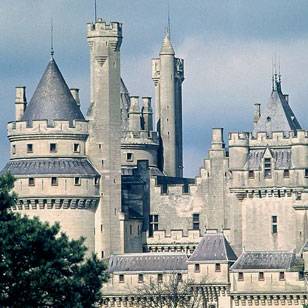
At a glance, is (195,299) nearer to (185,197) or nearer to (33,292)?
(185,197)

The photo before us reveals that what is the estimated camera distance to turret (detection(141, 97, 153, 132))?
144m

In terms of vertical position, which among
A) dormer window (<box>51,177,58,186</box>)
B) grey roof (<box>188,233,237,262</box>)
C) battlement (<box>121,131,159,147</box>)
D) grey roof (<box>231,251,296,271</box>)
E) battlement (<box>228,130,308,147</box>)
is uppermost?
battlement (<box>121,131,159,147</box>)

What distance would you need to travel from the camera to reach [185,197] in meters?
140

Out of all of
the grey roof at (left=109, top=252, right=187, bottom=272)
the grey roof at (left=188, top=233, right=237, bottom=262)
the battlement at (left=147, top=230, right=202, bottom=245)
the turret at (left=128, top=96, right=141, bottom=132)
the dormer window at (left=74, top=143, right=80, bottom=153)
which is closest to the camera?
the grey roof at (left=188, top=233, right=237, bottom=262)

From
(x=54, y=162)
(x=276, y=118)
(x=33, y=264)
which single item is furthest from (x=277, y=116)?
(x=33, y=264)

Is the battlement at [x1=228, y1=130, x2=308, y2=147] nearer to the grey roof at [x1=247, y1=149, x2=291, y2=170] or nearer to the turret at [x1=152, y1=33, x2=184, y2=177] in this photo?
the grey roof at [x1=247, y1=149, x2=291, y2=170]

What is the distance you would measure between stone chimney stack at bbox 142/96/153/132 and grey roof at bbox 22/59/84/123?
9112 mm

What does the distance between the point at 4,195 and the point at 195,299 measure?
36.3 m

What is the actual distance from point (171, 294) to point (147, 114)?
18.0 meters

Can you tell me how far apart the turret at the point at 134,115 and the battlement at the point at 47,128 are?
30.2 ft

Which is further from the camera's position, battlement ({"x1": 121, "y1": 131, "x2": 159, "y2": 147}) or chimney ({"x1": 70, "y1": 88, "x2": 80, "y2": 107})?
battlement ({"x1": 121, "y1": 131, "x2": 159, "y2": 147})

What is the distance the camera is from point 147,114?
5719 inches

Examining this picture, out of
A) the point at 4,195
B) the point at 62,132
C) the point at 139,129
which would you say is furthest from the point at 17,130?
the point at 4,195

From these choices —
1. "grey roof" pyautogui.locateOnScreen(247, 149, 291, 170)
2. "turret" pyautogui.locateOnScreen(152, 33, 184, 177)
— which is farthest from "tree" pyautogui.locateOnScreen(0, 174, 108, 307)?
"turret" pyautogui.locateOnScreen(152, 33, 184, 177)
